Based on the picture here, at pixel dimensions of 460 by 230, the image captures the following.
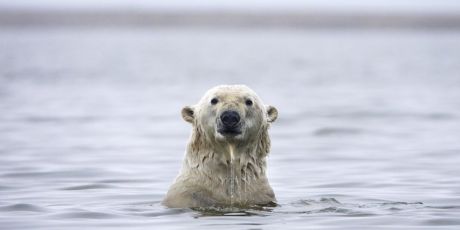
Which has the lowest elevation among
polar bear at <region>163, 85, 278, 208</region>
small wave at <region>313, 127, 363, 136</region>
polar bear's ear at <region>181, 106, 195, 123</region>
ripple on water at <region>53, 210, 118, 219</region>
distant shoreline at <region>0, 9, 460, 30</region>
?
ripple on water at <region>53, 210, 118, 219</region>

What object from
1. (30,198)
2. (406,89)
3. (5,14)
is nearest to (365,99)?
(406,89)

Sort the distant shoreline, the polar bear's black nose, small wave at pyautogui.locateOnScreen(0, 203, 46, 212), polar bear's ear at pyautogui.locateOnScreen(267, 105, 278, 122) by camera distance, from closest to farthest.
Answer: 1. the polar bear's black nose
2. polar bear's ear at pyautogui.locateOnScreen(267, 105, 278, 122)
3. small wave at pyautogui.locateOnScreen(0, 203, 46, 212)
4. the distant shoreline

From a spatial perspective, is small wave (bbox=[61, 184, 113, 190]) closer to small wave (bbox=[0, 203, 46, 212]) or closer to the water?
the water

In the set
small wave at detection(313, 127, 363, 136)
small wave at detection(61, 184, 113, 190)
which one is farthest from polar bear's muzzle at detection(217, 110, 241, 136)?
small wave at detection(313, 127, 363, 136)

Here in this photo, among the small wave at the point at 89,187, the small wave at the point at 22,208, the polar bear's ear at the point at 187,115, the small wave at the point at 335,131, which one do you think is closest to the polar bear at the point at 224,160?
the polar bear's ear at the point at 187,115

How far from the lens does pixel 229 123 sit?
10391 mm

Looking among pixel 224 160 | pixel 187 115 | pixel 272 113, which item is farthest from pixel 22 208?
pixel 272 113

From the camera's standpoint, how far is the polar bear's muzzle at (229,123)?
34.1ft

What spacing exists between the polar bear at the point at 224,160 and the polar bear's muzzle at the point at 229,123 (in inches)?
5.4

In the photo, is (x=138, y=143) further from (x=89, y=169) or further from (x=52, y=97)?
(x=52, y=97)

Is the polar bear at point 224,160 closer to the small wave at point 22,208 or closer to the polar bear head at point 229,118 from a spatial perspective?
the polar bear head at point 229,118

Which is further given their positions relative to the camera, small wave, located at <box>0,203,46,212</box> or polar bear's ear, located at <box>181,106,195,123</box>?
small wave, located at <box>0,203,46,212</box>

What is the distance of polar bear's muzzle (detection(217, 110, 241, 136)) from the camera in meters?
10.4

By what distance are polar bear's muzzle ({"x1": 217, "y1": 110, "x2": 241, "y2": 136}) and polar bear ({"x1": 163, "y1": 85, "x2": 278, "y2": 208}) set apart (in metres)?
0.14
